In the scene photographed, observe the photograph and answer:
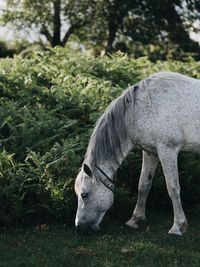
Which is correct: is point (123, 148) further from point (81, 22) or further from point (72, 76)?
point (81, 22)

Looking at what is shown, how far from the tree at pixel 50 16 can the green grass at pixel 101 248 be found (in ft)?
67.8

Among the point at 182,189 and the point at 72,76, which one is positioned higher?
the point at 72,76

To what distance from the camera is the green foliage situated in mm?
4895

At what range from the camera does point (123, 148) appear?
14.4 feet

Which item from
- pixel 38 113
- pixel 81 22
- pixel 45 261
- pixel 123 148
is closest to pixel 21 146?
pixel 38 113

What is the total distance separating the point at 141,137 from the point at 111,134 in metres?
0.41

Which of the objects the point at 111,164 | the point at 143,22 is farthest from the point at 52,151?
the point at 143,22

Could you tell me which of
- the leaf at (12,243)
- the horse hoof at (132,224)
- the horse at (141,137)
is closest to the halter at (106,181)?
the horse at (141,137)

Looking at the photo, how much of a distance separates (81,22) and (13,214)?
72.3ft

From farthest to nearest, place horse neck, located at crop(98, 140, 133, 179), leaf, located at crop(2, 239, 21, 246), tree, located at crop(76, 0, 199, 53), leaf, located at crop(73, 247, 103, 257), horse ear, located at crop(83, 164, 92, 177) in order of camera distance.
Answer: tree, located at crop(76, 0, 199, 53) < horse neck, located at crop(98, 140, 133, 179) < leaf, located at crop(2, 239, 21, 246) < horse ear, located at crop(83, 164, 92, 177) < leaf, located at crop(73, 247, 103, 257)

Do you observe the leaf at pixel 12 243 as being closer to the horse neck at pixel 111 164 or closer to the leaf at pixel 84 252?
the leaf at pixel 84 252

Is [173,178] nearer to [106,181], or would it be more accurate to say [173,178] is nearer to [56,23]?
[106,181]

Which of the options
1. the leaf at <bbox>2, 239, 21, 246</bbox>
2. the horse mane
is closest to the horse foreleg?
the horse mane

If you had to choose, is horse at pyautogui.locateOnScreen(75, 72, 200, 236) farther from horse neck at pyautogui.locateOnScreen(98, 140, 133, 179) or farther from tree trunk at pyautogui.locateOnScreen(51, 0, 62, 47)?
tree trunk at pyautogui.locateOnScreen(51, 0, 62, 47)
